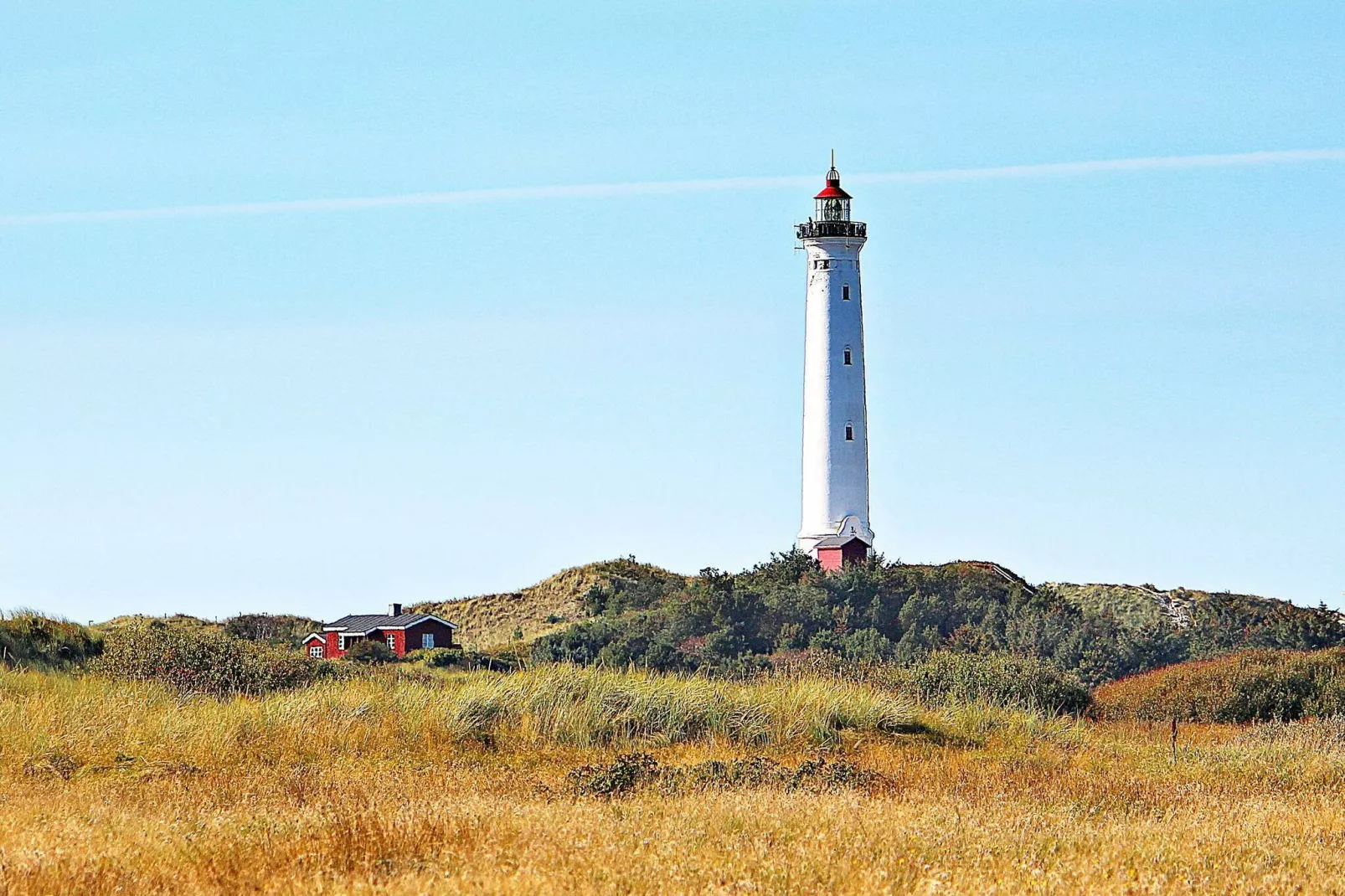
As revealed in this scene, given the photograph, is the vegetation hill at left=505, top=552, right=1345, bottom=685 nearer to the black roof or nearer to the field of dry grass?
the black roof

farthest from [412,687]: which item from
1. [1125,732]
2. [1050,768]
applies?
[1125,732]

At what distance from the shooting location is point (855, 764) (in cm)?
1655

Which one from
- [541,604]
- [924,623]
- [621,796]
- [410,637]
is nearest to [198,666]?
[621,796]

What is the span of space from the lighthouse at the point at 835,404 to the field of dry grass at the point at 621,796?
22727mm

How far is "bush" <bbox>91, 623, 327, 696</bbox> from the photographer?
2234 cm

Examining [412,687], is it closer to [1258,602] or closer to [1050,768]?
[1050,768]

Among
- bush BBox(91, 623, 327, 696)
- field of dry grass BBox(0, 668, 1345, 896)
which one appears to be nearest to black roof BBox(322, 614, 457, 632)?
bush BBox(91, 623, 327, 696)

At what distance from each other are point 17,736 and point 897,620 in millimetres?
26339

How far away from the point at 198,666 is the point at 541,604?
34403 mm

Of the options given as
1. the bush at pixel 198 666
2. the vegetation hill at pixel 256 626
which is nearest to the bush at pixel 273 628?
the vegetation hill at pixel 256 626

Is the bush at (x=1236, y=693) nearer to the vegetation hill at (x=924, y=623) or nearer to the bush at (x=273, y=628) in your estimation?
the vegetation hill at (x=924, y=623)

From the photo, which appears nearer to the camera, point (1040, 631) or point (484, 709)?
point (484, 709)

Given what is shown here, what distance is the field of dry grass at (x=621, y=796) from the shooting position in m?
9.20

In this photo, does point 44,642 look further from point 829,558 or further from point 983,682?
point 829,558
